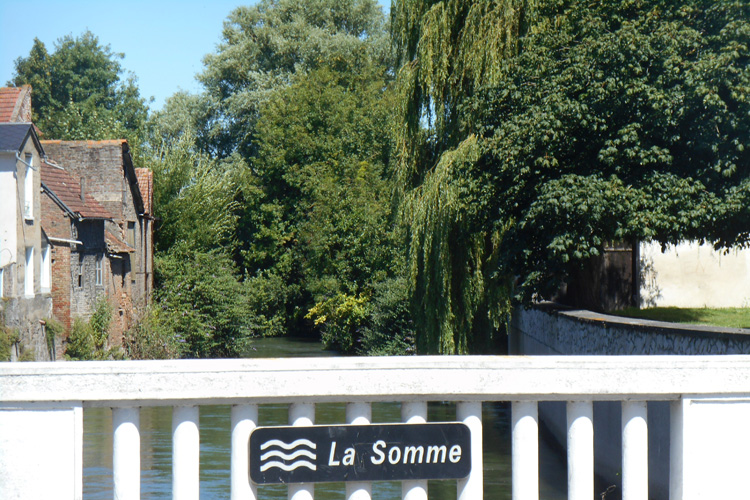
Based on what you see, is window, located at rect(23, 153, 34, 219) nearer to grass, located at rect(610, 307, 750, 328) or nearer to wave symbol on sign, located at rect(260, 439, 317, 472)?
grass, located at rect(610, 307, 750, 328)

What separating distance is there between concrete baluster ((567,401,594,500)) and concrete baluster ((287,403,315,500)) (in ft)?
3.47

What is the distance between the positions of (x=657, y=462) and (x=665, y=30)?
27.2 feet

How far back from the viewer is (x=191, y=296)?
34.3m

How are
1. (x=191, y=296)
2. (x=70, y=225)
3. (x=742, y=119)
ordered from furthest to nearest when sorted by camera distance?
(x=191, y=296), (x=70, y=225), (x=742, y=119)

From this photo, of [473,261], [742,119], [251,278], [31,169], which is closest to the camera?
[742,119]

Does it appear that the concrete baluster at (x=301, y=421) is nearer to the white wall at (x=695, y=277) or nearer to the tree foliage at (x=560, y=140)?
the tree foliage at (x=560, y=140)

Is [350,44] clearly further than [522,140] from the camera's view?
Yes

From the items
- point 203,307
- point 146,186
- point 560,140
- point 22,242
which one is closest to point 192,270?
point 203,307

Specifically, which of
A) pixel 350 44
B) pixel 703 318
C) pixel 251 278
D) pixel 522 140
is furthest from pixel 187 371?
pixel 350 44

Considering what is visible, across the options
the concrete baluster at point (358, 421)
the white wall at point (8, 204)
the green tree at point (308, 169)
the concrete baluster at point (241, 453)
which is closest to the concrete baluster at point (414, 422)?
the concrete baluster at point (358, 421)

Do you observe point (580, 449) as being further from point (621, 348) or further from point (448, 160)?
point (448, 160)

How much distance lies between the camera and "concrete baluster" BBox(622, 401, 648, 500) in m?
3.40

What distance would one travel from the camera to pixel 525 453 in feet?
10.9

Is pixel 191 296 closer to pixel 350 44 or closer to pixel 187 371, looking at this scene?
pixel 350 44
